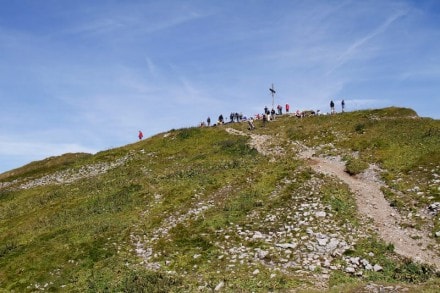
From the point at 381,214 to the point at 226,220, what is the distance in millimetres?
11881

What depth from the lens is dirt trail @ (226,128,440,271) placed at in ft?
88.7

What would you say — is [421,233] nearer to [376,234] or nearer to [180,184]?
[376,234]

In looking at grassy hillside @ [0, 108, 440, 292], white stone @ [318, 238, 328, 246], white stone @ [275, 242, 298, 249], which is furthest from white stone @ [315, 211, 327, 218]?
white stone @ [275, 242, 298, 249]

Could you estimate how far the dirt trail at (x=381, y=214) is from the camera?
27.0 m

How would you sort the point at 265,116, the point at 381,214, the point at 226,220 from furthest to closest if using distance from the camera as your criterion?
1. the point at 265,116
2. the point at 226,220
3. the point at 381,214

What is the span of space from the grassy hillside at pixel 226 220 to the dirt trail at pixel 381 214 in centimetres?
80

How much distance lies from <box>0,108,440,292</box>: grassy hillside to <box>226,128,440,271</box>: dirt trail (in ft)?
2.61

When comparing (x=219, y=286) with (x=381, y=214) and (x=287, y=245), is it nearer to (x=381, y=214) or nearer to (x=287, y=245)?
(x=287, y=245)

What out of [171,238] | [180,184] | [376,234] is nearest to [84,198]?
[180,184]

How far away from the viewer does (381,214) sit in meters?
32.9

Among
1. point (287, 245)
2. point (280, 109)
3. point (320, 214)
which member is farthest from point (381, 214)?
point (280, 109)

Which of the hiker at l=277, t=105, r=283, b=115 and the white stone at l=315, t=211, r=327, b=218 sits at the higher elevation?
the hiker at l=277, t=105, r=283, b=115

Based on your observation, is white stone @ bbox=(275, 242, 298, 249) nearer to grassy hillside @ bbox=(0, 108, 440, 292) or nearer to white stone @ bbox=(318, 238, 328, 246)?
grassy hillside @ bbox=(0, 108, 440, 292)

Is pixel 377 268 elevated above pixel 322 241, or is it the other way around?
pixel 322 241
